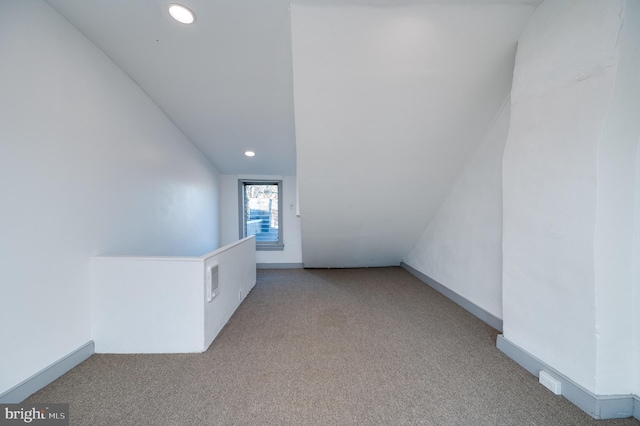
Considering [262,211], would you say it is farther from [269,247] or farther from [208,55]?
[208,55]

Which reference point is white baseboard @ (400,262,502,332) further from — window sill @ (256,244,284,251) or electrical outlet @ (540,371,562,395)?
window sill @ (256,244,284,251)

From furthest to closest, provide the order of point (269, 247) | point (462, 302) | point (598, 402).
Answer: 1. point (269, 247)
2. point (462, 302)
3. point (598, 402)

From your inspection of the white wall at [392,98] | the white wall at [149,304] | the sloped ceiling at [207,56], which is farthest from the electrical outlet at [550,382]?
the sloped ceiling at [207,56]

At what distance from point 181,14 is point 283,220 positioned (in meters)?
3.55

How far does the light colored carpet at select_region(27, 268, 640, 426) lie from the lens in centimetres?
125

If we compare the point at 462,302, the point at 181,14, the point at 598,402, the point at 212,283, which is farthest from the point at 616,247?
the point at 181,14

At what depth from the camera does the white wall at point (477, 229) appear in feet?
7.22

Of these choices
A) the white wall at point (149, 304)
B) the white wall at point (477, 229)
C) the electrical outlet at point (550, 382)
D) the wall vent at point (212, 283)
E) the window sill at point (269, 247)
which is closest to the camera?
the electrical outlet at point (550, 382)

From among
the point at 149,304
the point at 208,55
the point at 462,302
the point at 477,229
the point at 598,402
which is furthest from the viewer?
the point at 462,302

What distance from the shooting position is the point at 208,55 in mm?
1913

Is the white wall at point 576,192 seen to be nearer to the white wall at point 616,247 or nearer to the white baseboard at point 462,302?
the white wall at point 616,247

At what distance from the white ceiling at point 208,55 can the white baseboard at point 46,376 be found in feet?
7.58

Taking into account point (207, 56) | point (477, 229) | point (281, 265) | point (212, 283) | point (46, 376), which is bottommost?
point (281, 265)

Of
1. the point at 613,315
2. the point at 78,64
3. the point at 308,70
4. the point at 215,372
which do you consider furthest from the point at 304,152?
the point at 613,315
